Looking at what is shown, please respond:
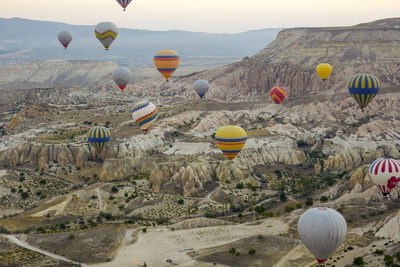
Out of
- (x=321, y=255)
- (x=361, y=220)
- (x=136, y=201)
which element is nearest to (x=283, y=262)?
(x=321, y=255)

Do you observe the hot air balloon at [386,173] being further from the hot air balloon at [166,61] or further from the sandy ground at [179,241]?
the hot air balloon at [166,61]

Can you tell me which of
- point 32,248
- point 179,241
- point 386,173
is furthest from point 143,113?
point 386,173

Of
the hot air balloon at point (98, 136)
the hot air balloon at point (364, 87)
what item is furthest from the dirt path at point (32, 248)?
the hot air balloon at point (364, 87)

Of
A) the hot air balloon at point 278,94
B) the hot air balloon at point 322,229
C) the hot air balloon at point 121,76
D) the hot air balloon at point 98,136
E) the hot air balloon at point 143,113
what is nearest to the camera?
the hot air balloon at point 322,229

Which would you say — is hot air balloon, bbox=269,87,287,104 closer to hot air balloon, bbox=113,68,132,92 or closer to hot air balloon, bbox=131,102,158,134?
hot air balloon, bbox=113,68,132,92

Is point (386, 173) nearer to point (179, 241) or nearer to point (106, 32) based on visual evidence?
point (179, 241)

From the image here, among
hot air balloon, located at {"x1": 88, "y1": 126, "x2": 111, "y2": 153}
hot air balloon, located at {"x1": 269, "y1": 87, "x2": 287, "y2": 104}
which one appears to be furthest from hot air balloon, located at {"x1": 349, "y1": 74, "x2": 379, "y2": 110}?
hot air balloon, located at {"x1": 88, "y1": 126, "x2": 111, "y2": 153}
